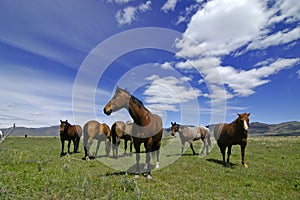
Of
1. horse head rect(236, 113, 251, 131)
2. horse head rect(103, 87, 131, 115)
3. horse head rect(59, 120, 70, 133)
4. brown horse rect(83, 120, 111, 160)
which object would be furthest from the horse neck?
horse head rect(59, 120, 70, 133)

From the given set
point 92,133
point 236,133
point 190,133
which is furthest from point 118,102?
point 190,133

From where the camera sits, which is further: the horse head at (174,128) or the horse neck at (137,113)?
the horse head at (174,128)

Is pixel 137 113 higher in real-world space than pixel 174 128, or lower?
higher

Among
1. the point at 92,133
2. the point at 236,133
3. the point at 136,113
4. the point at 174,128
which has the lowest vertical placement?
the point at 236,133

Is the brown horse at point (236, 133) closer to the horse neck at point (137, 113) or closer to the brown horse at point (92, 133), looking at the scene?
the horse neck at point (137, 113)

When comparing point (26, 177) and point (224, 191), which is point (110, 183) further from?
point (224, 191)

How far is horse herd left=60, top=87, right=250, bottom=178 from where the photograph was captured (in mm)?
10344

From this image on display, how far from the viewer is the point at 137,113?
10.4m

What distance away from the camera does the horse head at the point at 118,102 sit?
977 cm

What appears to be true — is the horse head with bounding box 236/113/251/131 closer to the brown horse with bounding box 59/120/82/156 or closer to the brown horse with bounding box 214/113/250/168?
the brown horse with bounding box 214/113/250/168

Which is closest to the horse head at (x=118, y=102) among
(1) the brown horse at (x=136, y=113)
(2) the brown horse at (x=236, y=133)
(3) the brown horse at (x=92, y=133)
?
(1) the brown horse at (x=136, y=113)

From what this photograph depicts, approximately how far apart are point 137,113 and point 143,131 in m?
0.95

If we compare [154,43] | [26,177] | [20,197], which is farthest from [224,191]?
[154,43]

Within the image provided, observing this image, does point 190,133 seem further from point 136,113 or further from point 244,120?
point 136,113
